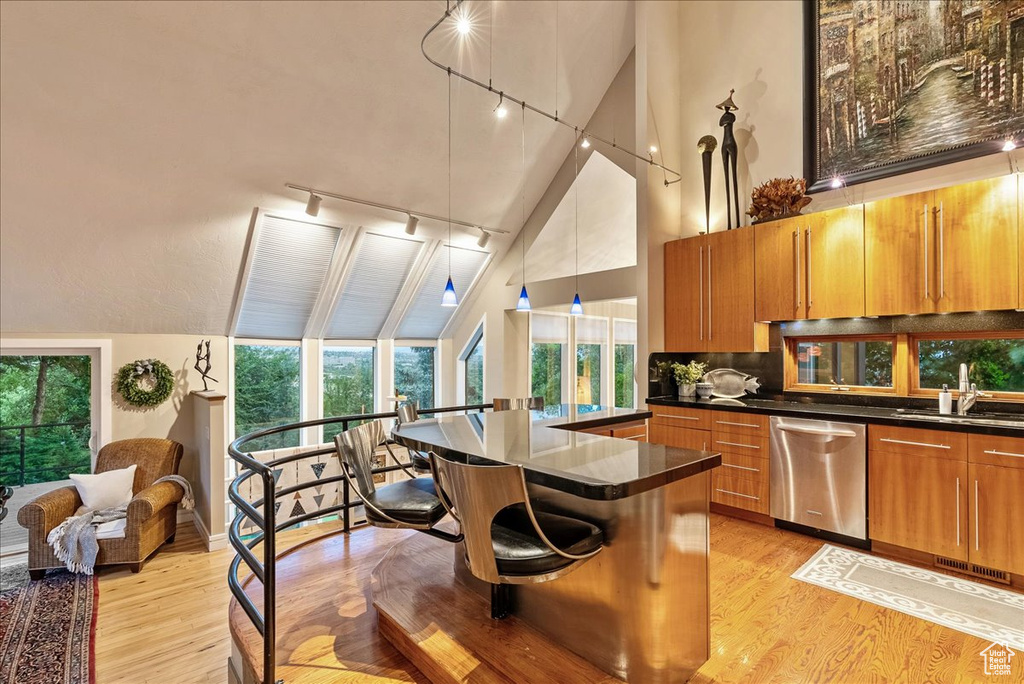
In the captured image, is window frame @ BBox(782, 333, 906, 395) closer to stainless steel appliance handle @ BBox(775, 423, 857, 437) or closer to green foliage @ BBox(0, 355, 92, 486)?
stainless steel appliance handle @ BBox(775, 423, 857, 437)

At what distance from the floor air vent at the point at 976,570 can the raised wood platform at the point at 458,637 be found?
2509 mm

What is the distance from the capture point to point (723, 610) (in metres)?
2.47

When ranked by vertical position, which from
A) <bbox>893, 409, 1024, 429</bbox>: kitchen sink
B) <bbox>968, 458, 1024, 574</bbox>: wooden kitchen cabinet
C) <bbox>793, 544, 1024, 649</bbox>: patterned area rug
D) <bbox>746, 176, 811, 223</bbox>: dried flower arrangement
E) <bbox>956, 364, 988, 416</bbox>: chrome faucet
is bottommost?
<bbox>793, 544, 1024, 649</bbox>: patterned area rug

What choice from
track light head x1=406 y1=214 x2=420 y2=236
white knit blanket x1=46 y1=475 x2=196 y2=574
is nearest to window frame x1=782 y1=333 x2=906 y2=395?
track light head x1=406 y1=214 x2=420 y2=236

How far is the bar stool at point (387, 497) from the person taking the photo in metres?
2.11

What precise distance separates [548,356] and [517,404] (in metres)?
2.66

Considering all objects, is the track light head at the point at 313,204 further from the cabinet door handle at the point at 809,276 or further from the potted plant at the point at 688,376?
the cabinet door handle at the point at 809,276

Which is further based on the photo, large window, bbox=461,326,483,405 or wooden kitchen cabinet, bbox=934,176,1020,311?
large window, bbox=461,326,483,405

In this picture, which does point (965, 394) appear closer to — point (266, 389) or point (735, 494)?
point (735, 494)

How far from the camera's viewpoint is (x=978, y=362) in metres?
3.20

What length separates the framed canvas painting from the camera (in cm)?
312

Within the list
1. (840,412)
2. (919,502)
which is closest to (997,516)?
(919,502)

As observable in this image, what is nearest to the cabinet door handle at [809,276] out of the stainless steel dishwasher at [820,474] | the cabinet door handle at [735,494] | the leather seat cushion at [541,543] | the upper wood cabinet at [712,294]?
the upper wood cabinet at [712,294]

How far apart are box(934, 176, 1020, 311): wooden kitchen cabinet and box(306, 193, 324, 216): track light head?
4845 millimetres
